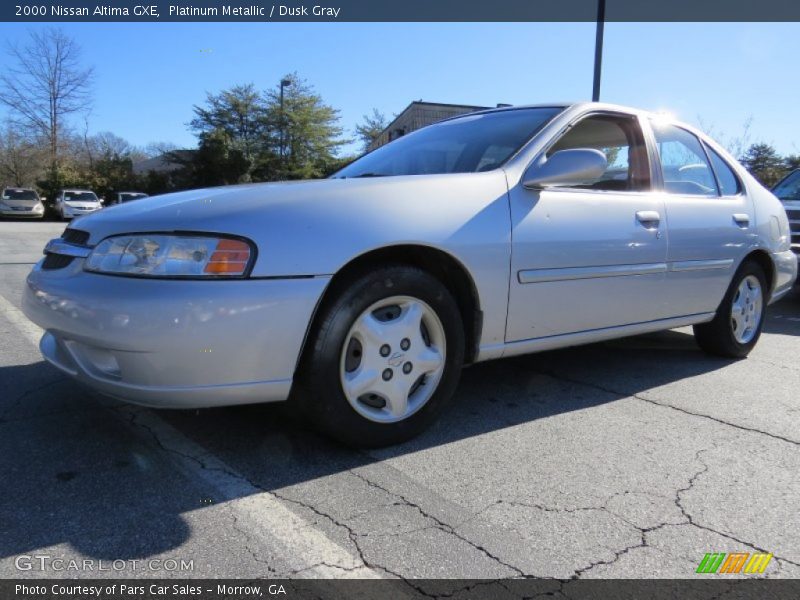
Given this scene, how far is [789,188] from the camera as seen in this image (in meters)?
8.41

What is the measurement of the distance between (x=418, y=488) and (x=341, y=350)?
2.01 ft

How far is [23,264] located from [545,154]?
884cm

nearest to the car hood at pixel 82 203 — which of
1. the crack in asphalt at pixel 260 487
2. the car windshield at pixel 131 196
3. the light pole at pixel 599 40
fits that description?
the car windshield at pixel 131 196

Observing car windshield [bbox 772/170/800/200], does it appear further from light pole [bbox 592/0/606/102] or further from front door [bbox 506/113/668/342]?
front door [bbox 506/113/668/342]

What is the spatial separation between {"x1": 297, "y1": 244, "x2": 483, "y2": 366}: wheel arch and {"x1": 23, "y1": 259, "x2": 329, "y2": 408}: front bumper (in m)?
0.10

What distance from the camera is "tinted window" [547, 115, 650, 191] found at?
3576 mm

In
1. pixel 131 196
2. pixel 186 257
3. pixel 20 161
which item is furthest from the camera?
pixel 20 161

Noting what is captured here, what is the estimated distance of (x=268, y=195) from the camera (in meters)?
2.48

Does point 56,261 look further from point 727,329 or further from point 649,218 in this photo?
point 727,329

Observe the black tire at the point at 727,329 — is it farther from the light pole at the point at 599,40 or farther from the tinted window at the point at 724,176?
the light pole at the point at 599,40

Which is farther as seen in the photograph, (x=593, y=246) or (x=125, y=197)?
(x=125, y=197)

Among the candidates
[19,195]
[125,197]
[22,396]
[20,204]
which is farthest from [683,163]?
[19,195]

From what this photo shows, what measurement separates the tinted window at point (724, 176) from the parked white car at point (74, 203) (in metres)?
29.3

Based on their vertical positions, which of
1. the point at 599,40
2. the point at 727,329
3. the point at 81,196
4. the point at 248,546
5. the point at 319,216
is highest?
the point at 599,40
